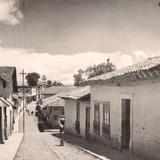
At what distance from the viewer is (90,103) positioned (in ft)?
68.7

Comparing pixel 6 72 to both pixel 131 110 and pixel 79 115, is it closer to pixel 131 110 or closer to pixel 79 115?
pixel 79 115

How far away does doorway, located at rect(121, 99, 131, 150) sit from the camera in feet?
50.2

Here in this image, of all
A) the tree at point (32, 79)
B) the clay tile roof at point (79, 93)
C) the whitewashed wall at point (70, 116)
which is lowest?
the whitewashed wall at point (70, 116)

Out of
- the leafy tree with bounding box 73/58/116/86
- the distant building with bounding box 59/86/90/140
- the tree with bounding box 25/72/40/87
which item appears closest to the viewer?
the distant building with bounding box 59/86/90/140

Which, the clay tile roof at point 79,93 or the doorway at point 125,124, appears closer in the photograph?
the doorway at point 125,124

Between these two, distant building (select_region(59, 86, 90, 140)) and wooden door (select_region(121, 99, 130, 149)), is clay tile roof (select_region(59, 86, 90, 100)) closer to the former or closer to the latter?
distant building (select_region(59, 86, 90, 140))

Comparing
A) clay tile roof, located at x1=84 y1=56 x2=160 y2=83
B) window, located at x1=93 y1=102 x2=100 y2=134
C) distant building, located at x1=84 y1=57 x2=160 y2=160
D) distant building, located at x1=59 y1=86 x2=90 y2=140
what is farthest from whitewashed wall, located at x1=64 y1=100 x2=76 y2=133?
clay tile roof, located at x1=84 y1=56 x2=160 y2=83

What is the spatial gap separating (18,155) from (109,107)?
463 cm

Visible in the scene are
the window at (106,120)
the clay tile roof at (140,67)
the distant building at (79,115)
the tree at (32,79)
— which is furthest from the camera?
the tree at (32,79)

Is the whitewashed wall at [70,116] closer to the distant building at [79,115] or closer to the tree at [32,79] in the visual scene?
the distant building at [79,115]

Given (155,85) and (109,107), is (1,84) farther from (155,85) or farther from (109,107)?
(155,85)

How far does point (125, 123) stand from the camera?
1547 cm

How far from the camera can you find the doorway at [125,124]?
50.2 feet

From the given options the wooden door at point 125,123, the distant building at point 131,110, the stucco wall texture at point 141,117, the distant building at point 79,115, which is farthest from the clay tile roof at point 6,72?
the wooden door at point 125,123
